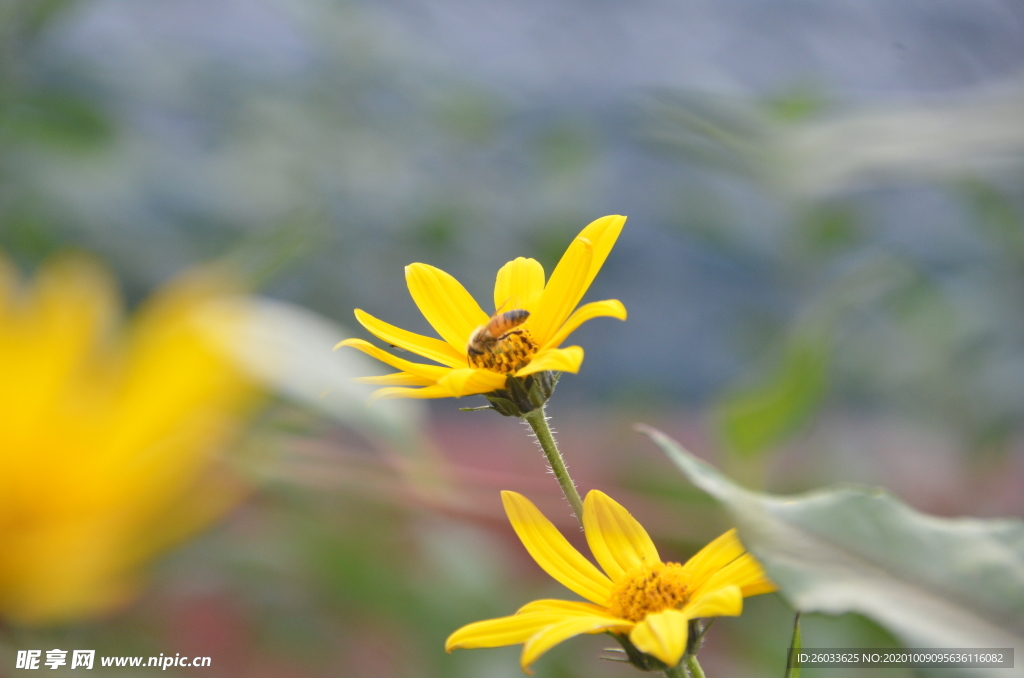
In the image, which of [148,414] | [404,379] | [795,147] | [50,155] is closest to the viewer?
[404,379]

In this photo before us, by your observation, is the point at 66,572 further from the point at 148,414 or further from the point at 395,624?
the point at 395,624

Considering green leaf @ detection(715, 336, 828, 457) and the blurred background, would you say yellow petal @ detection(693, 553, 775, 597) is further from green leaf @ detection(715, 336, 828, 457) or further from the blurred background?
green leaf @ detection(715, 336, 828, 457)

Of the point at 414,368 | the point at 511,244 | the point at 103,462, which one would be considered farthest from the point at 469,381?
the point at 511,244

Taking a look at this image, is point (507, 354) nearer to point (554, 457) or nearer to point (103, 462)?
point (554, 457)

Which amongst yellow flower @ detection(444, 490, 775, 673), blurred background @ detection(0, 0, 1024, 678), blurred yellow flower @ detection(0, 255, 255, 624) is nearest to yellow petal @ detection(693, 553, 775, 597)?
yellow flower @ detection(444, 490, 775, 673)

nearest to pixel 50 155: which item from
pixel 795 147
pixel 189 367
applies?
pixel 189 367
